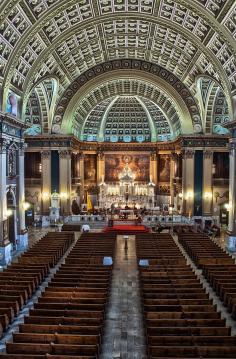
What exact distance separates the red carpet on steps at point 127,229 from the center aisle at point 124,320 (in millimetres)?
15090

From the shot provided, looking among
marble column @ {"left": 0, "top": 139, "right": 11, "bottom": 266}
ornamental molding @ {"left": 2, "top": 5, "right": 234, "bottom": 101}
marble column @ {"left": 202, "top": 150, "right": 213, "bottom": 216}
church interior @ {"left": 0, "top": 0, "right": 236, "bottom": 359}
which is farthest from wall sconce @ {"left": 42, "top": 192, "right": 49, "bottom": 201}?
→ ornamental molding @ {"left": 2, "top": 5, "right": 234, "bottom": 101}

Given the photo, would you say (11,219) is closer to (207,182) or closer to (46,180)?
(46,180)

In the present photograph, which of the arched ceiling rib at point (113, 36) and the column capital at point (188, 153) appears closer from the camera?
the arched ceiling rib at point (113, 36)

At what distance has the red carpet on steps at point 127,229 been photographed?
4325 cm

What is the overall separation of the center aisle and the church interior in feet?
0.26

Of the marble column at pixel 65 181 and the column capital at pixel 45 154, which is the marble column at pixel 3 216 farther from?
the marble column at pixel 65 181

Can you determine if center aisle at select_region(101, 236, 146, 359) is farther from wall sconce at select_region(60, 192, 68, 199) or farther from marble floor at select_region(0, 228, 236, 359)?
wall sconce at select_region(60, 192, 68, 199)

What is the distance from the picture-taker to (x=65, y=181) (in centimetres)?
4953

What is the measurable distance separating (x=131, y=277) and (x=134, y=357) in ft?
36.6

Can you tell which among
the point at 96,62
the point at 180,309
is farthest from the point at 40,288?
the point at 96,62

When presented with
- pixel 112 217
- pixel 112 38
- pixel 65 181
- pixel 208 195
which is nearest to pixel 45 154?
pixel 65 181

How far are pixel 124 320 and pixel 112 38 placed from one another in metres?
32.7

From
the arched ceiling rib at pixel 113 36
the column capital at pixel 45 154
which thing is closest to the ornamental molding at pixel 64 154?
the column capital at pixel 45 154

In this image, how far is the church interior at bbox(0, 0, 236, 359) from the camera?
14867 mm
